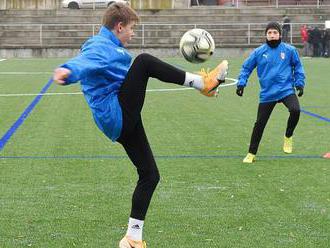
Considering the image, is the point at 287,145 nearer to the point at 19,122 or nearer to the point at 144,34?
the point at 19,122

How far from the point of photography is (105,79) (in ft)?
19.7

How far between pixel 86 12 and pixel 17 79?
22.8m

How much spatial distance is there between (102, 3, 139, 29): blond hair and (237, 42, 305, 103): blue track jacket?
189 inches

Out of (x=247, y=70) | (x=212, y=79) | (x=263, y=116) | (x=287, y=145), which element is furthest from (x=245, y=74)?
(x=212, y=79)

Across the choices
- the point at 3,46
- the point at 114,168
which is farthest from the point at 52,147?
the point at 3,46

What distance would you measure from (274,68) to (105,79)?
526 centimetres

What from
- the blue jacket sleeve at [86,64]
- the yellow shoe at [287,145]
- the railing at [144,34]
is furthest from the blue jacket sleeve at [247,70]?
the railing at [144,34]

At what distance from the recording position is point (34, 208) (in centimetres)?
784

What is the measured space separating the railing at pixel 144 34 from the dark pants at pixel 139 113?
127 ft

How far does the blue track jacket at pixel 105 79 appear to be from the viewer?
593 cm

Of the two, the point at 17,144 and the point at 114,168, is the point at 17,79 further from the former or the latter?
the point at 114,168

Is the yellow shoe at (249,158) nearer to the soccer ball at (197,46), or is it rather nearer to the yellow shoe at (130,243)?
the soccer ball at (197,46)

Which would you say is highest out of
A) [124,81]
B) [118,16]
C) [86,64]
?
[118,16]

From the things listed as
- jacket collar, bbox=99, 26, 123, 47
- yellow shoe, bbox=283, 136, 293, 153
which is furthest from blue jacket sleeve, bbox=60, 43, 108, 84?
yellow shoe, bbox=283, 136, 293, 153
